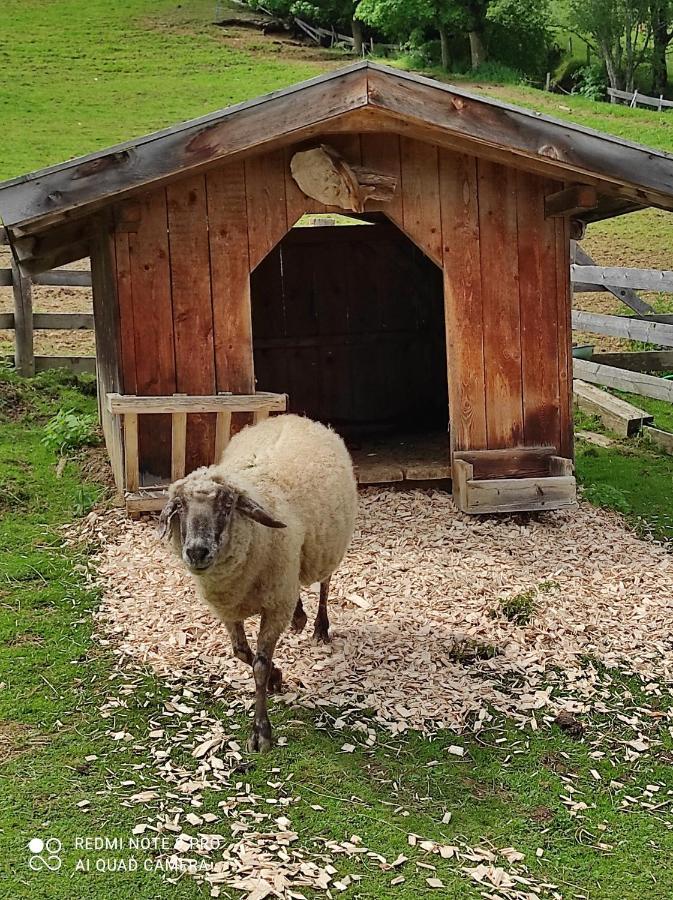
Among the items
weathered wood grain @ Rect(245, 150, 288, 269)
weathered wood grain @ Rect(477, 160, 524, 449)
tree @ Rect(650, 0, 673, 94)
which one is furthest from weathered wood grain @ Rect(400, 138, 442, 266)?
tree @ Rect(650, 0, 673, 94)

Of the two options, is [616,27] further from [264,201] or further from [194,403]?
[194,403]

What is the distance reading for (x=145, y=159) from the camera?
771 centimetres

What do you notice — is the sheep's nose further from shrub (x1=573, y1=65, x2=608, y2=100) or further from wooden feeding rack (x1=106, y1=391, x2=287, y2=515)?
shrub (x1=573, y1=65, x2=608, y2=100)

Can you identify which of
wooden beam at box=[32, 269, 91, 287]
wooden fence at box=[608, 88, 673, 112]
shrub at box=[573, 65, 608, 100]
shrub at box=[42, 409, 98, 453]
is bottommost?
shrub at box=[42, 409, 98, 453]

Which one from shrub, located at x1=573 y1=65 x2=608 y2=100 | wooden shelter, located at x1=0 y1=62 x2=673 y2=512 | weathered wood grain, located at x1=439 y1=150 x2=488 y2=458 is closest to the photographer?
wooden shelter, located at x1=0 y1=62 x2=673 y2=512

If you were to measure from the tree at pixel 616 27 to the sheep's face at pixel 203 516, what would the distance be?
43615 mm

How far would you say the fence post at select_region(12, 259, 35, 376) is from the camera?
13.1 m

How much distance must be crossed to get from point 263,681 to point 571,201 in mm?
5282

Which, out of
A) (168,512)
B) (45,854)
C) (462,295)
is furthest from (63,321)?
(45,854)

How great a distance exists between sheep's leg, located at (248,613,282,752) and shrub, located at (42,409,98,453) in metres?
5.91

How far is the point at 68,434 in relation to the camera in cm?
1095

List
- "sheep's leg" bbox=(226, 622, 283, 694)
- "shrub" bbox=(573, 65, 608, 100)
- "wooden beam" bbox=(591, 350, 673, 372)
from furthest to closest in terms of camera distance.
Answer: "shrub" bbox=(573, 65, 608, 100) < "wooden beam" bbox=(591, 350, 673, 372) < "sheep's leg" bbox=(226, 622, 283, 694)

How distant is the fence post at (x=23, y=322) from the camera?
13.1 metres

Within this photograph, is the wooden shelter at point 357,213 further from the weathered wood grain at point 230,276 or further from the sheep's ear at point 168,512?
the sheep's ear at point 168,512
